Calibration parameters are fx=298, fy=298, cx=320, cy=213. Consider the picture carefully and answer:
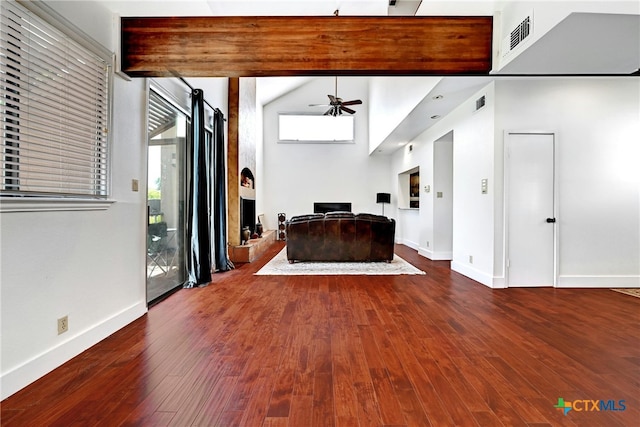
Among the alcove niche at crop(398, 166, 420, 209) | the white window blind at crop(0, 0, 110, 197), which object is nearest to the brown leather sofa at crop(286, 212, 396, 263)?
the alcove niche at crop(398, 166, 420, 209)

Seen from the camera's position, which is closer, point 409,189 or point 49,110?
point 49,110

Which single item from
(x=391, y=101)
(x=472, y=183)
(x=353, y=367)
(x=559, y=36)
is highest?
(x=391, y=101)

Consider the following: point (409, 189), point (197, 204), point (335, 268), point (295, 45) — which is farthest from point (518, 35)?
point (409, 189)

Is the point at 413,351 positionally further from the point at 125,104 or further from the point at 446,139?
the point at 446,139

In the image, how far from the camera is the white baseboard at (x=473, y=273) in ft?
12.8

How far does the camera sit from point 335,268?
5012mm

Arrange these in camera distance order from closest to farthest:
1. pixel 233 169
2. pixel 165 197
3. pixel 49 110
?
pixel 49 110 < pixel 165 197 < pixel 233 169

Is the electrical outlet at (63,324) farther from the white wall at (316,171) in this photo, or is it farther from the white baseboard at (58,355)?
the white wall at (316,171)

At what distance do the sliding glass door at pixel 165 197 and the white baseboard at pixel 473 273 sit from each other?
160 inches

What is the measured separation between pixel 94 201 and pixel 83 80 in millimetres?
887

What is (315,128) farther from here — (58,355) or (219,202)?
(58,355)

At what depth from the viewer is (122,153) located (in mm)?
2629

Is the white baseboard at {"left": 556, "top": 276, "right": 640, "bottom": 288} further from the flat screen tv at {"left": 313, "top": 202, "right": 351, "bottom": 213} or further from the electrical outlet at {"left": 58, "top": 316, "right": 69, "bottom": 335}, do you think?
the flat screen tv at {"left": 313, "top": 202, "right": 351, "bottom": 213}

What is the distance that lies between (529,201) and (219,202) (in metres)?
4.41
